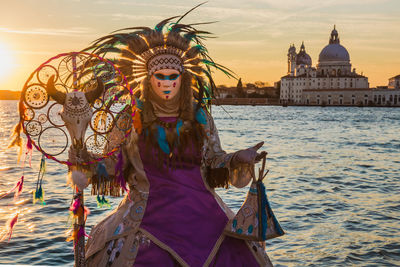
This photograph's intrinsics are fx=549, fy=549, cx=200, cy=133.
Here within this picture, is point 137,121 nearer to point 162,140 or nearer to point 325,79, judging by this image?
point 162,140

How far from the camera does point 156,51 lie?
3439mm

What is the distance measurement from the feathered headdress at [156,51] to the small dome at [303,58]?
127 metres

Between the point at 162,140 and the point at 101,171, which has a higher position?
Answer: the point at 162,140

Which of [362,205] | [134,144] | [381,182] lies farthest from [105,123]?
[381,182]

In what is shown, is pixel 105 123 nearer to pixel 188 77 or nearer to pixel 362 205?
pixel 188 77

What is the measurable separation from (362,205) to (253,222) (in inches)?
284

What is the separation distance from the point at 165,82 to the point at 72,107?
735 mm

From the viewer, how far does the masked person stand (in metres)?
3.08

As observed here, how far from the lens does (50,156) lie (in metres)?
2.73

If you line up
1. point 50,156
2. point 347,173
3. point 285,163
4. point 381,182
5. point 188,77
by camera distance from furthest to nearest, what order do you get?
point 285,163 < point 347,173 < point 381,182 < point 188,77 < point 50,156

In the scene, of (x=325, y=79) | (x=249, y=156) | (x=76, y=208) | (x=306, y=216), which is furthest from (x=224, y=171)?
(x=325, y=79)

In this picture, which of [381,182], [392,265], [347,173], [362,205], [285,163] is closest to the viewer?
[392,265]

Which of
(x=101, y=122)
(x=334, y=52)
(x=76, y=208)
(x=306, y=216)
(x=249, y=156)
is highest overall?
(x=334, y=52)

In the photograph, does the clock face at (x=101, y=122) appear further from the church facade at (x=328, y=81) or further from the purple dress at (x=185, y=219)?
the church facade at (x=328, y=81)
